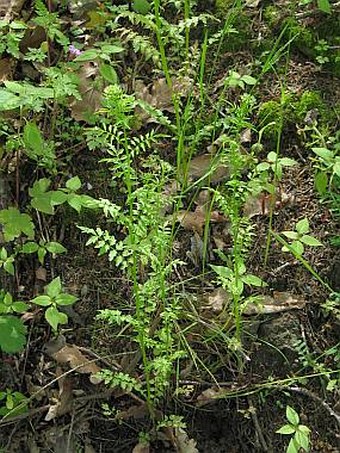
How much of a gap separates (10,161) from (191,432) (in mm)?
1130

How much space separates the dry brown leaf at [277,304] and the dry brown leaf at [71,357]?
0.52 m

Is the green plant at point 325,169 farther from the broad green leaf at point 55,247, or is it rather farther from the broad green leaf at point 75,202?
the broad green leaf at point 55,247

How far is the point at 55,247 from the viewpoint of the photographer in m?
2.42

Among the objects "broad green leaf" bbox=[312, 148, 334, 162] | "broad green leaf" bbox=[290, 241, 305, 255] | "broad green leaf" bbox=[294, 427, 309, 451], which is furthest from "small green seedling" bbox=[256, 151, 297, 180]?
"broad green leaf" bbox=[294, 427, 309, 451]

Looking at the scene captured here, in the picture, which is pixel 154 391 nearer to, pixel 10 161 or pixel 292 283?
pixel 292 283

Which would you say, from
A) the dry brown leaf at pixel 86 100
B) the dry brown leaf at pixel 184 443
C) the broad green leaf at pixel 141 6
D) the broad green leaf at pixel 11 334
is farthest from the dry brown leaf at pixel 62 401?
the broad green leaf at pixel 141 6

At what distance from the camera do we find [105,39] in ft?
9.54

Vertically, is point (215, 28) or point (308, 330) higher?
point (215, 28)

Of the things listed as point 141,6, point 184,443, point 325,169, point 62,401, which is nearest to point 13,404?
point 62,401

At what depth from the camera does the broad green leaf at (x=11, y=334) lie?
2.25 m

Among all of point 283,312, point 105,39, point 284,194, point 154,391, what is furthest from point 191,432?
point 105,39

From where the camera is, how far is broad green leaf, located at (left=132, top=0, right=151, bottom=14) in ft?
9.44

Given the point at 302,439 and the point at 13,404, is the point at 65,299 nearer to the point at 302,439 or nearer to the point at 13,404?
the point at 13,404

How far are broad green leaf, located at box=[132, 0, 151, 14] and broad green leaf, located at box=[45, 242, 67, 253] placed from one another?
103 centimetres
